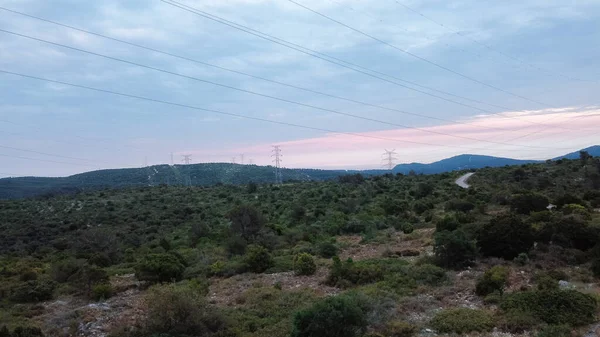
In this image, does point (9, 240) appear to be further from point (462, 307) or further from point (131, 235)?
point (462, 307)

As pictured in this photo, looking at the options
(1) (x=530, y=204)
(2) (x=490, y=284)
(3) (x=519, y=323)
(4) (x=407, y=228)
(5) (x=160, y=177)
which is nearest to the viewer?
(3) (x=519, y=323)

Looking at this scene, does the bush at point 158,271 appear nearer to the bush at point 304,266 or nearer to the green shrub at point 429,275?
the bush at point 304,266

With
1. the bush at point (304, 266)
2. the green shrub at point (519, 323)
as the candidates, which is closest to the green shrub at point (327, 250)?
the bush at point (304, 266)

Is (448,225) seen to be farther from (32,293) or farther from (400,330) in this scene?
(32,293)

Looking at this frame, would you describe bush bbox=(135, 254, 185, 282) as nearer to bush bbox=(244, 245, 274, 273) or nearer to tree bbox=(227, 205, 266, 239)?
bush bbox=(244, 245, 274, 273)

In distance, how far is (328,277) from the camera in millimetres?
16984

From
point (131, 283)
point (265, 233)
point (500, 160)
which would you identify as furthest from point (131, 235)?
point (500, 160)

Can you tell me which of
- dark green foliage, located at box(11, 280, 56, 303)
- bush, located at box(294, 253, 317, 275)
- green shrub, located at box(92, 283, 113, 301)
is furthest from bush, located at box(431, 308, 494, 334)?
dark green foliage, located at box(11, 280, 56, 303)

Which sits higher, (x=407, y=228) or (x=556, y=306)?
(x=407, y=228)

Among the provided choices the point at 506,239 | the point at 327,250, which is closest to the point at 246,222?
the point at 327,250

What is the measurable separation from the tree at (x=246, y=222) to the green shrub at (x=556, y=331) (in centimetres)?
1898

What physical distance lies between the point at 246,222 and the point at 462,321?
58.0ft

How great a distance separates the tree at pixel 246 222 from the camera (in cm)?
2770

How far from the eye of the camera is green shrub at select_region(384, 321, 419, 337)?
1131 centimetres
